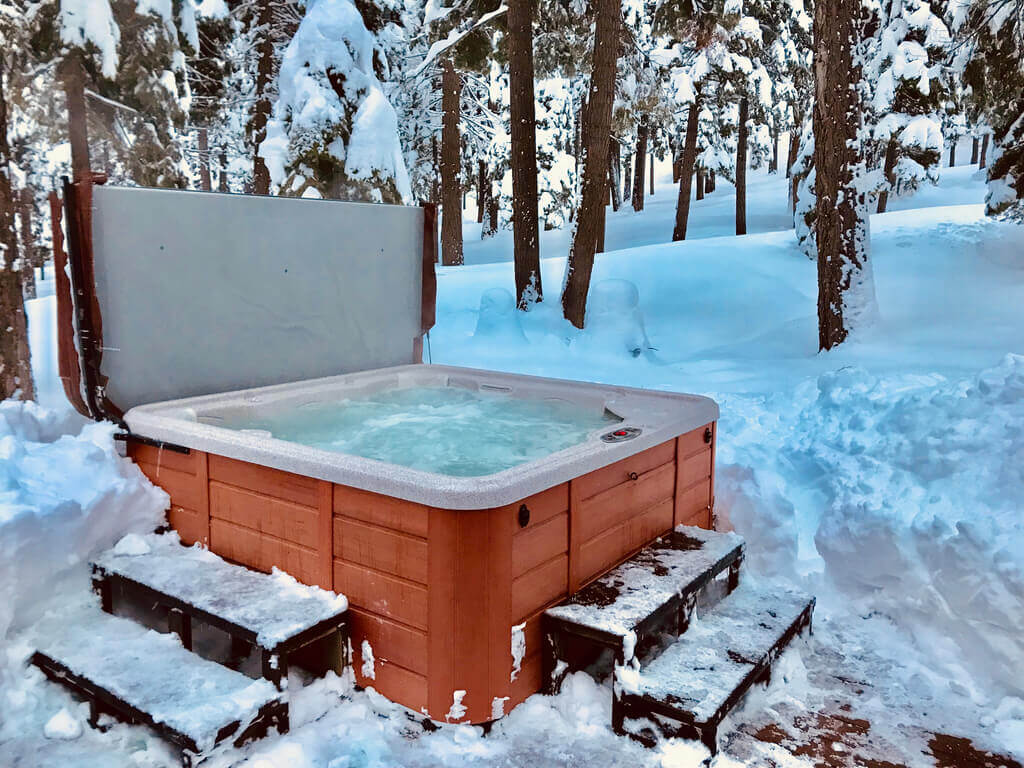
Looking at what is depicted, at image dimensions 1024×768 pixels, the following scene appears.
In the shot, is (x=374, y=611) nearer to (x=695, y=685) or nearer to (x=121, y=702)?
(x=121, y=702)

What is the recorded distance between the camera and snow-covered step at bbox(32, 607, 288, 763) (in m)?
2.24

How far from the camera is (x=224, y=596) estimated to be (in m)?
2.73

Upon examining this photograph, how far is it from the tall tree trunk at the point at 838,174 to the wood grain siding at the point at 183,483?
5.34 metres

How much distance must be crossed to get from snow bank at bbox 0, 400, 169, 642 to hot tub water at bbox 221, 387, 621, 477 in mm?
609

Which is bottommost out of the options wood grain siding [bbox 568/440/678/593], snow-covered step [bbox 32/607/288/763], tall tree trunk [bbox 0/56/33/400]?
snow-covered step [bbox 32/607/288/763]

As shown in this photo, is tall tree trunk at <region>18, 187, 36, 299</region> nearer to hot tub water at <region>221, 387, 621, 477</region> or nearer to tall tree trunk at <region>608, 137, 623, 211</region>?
hot tub water at <region>221, 387, 621, 477</region>

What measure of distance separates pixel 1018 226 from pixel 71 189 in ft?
37.0

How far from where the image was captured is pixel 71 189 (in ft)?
11.6

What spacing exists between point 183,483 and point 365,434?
118cm

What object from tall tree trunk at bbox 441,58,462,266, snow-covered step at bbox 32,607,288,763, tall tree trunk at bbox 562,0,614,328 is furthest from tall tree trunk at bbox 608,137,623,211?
snow-covered step at bbox 32,607,288,763

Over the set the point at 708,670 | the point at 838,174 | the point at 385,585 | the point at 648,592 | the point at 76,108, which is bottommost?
the point at 708,670

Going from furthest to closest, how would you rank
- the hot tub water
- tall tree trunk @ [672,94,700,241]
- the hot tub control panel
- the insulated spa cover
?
tall tree trunk @ [672,94,700,241], the hot tub water, the insulated spa cover, the hot tub control panel

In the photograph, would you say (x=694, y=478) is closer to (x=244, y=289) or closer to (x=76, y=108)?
(x=244, y=289)

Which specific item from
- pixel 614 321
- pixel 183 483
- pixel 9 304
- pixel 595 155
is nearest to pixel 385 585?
pixel 183 483
